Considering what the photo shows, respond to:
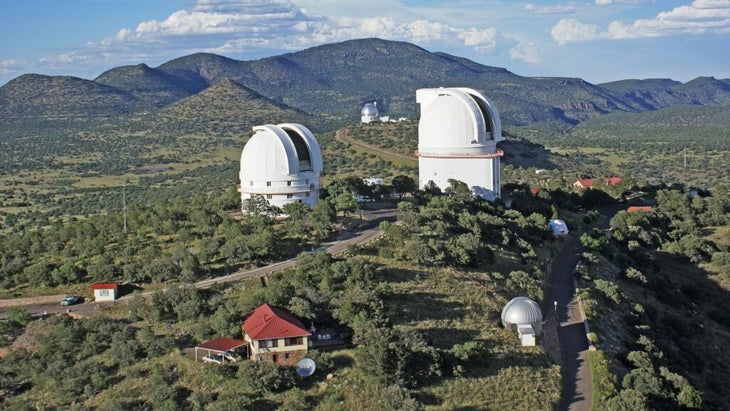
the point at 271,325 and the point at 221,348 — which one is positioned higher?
the point at 271,325

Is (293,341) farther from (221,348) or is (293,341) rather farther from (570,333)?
(570,333)

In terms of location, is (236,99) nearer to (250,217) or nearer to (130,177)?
(130,177)

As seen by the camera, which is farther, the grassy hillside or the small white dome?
the grassy hillside

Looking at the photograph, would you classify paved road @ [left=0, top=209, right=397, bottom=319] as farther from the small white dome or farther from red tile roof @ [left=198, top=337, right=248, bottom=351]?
the small white dome

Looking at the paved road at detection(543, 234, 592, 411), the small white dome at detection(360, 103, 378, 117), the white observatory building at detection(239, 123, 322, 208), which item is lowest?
the paved road at detection(543, 234, 592, 411)

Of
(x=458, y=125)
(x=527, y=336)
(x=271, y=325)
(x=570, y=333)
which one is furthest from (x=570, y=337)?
(x=458, y=125)

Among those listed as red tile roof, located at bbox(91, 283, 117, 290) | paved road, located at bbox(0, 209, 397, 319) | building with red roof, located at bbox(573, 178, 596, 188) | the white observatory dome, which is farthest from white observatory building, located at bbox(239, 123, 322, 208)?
building with red roof, located at bbox(573, 178, 596, 188)

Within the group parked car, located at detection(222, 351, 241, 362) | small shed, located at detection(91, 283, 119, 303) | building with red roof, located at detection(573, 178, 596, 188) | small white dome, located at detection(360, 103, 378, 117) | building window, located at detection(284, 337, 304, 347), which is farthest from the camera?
small white dome, located at detection(360, 103, 378, 117)
